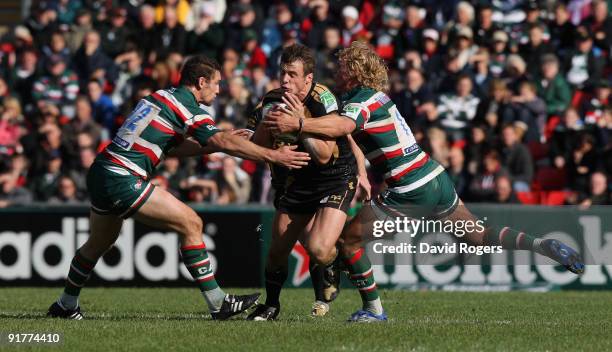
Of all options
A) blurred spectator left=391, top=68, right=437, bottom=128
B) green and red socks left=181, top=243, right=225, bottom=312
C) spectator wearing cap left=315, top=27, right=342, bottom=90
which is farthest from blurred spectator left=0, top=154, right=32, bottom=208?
green and red socks left=181, top=243, right=225, bottom=312

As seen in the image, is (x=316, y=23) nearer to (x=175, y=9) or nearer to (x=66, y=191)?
(x=175, y=9)

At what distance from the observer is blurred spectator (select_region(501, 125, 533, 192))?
17922 mm

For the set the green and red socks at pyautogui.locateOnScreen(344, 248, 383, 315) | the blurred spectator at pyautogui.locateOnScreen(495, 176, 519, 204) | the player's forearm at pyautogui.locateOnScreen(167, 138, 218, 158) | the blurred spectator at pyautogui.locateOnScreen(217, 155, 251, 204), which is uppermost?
the player's forearm at pyautogui.locateOnScreen(167, 138, 218, 158)

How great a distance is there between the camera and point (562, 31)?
2073 centimetres

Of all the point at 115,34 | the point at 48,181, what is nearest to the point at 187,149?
the point at 48,181

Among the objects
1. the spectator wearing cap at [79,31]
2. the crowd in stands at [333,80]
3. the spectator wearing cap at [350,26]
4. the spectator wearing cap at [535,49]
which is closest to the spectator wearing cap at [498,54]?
the crowd in stands at [333,80]

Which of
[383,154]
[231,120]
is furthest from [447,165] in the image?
[383,154]

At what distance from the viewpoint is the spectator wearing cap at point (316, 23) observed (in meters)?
20.9

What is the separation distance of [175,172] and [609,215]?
245 inches

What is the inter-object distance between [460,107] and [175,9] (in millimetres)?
6069

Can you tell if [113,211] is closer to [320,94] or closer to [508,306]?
[320,94]

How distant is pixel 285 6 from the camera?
71.8ft

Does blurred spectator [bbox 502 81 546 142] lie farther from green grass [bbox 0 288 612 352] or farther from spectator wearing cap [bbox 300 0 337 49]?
green grass [bbox 0 288 612 352]

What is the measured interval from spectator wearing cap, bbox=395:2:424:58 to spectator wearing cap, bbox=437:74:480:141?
165cm
